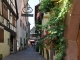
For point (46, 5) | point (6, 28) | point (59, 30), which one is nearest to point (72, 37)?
point (59, 30)

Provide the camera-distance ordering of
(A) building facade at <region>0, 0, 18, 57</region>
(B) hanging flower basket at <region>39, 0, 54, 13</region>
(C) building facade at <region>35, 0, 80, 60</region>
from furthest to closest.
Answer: (A) building facade at <region>0, 0, 18, 57</region>, (B) hanging flower basket at <region>39, 0, 54, 13</region>, (C) building facade at <region>35, 0, 80, 60</region>

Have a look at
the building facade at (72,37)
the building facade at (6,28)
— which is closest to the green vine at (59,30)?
the building facade at (72,37)

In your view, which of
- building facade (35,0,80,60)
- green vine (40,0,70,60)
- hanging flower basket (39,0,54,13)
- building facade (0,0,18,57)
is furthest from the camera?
building facade (0,0,18,57)

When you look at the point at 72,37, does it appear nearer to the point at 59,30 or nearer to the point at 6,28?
the point at 59,30

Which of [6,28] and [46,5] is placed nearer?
[46,5]

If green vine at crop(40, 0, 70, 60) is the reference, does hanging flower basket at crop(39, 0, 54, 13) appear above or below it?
above

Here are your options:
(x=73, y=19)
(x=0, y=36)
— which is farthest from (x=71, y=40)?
(x=0, y=36)

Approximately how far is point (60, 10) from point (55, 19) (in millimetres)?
413

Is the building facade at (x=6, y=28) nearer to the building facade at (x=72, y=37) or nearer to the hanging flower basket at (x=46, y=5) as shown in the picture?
the hanging flower basket at (x=46, y=5)

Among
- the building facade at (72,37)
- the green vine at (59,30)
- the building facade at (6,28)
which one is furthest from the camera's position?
the building facade at (6,28)

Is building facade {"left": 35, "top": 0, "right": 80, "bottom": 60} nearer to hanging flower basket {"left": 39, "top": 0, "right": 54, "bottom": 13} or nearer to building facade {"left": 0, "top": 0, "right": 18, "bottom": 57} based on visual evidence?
hanging flower basket {"left": 39, "top": 0, "right": 54, "bottom": 13}

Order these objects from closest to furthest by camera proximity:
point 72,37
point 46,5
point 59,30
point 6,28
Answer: point 72,37, point 59,30, point 46,5, point 6,28

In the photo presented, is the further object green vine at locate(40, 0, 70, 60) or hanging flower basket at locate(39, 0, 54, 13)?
hanging flower basket at locate(39, 0, 54, 13)

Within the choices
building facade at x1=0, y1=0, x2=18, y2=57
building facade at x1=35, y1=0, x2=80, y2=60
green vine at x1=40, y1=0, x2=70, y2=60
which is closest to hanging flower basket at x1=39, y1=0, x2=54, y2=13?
green vine at x1=40, y1=0, x2=70, y2=60
